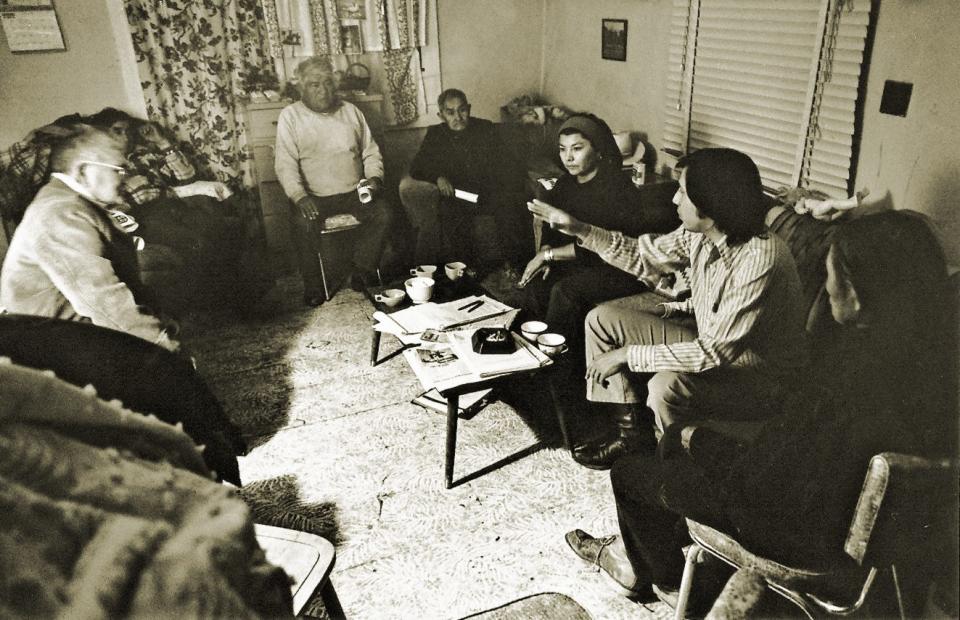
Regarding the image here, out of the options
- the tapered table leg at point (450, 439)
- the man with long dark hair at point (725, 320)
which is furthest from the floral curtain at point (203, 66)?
the man with long dark hair at point (725, 320)

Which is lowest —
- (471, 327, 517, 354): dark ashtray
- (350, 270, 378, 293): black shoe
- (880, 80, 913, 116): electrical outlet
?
(350, 270, 378, 293): black shoe

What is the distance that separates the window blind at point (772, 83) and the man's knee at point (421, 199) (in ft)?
5.48

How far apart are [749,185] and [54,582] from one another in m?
2.23

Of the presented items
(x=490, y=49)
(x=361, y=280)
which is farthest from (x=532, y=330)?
(x=490, y=49)

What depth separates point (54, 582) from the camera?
0.51 metres

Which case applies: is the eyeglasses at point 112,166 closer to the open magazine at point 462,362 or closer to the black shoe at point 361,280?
the open magazine at point 462,362

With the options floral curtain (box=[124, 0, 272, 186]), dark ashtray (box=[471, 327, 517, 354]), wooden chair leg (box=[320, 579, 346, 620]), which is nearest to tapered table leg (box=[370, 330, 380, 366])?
dark ashtray (box=[471, 327, 517, 354])

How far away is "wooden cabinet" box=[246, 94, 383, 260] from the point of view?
4805 millimetres

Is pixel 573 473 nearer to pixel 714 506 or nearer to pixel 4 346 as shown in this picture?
pixel 714 506

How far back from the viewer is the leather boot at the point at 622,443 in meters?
2.72

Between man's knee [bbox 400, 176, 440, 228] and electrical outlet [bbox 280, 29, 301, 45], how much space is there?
1.46 metres

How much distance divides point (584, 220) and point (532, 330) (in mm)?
1065

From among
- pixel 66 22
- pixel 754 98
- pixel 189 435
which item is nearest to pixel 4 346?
pixel 189 435

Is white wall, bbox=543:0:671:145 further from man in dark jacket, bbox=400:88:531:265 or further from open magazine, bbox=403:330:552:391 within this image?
open magazine, bbox=403:330:552:391
